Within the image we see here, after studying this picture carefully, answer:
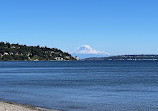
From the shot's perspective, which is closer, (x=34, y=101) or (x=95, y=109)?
(x=95, y=109)

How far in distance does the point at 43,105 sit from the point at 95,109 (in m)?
8.98

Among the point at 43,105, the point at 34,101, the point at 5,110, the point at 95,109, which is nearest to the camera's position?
the point at 5,110

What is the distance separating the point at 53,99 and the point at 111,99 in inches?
412

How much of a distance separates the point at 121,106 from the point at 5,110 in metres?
18.2

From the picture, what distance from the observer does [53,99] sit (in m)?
52.7

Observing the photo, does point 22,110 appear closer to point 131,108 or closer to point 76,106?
point 76,106

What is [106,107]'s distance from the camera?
4422 centimetres

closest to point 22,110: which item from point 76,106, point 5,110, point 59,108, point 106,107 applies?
point 5,110

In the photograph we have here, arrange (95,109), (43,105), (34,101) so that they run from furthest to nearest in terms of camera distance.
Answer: (34,101)
(43,105)
(95,109)

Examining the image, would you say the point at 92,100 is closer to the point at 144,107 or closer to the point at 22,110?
the point at 144,107

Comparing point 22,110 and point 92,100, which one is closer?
point 22,110

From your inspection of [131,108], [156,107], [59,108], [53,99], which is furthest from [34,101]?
[156,107]

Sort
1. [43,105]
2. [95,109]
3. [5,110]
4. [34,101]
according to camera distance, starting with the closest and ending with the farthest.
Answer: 1. [5,110]
2. [95,109]
3. [43,105]
4. [34,101]

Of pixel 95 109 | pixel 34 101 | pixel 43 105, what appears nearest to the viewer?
pixel 95 109
